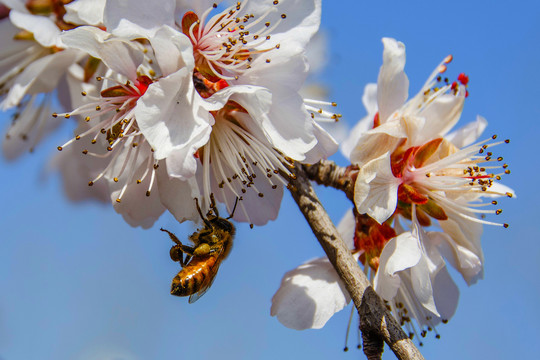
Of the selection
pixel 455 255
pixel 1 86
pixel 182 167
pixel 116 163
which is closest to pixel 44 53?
pixel 1 86

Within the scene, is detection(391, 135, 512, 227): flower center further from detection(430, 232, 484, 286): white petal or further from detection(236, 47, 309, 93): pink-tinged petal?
detection(236, 47, 309, 93): pink-tinged petal

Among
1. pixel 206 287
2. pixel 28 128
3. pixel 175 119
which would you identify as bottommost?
pixel 28 128

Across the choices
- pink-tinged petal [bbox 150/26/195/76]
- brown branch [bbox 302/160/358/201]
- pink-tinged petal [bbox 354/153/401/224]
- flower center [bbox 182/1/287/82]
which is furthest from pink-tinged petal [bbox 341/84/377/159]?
pink-tinged petal [bbox 150/26/195/76]

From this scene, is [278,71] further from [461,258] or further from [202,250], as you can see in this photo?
[461,258]

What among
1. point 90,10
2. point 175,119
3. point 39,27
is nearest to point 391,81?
point 175,119

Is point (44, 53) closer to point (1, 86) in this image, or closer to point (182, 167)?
point (1, 86)

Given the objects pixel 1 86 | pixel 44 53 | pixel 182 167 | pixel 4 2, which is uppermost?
pixel 182 167

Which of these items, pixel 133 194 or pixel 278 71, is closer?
pixel 278 71

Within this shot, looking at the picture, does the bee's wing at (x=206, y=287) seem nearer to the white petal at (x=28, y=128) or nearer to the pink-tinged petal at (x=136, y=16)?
the pink-tinged petal at (x=136, y=16)

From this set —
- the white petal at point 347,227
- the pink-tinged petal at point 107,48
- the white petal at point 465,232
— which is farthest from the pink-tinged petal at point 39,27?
the white petal at point 465,232
